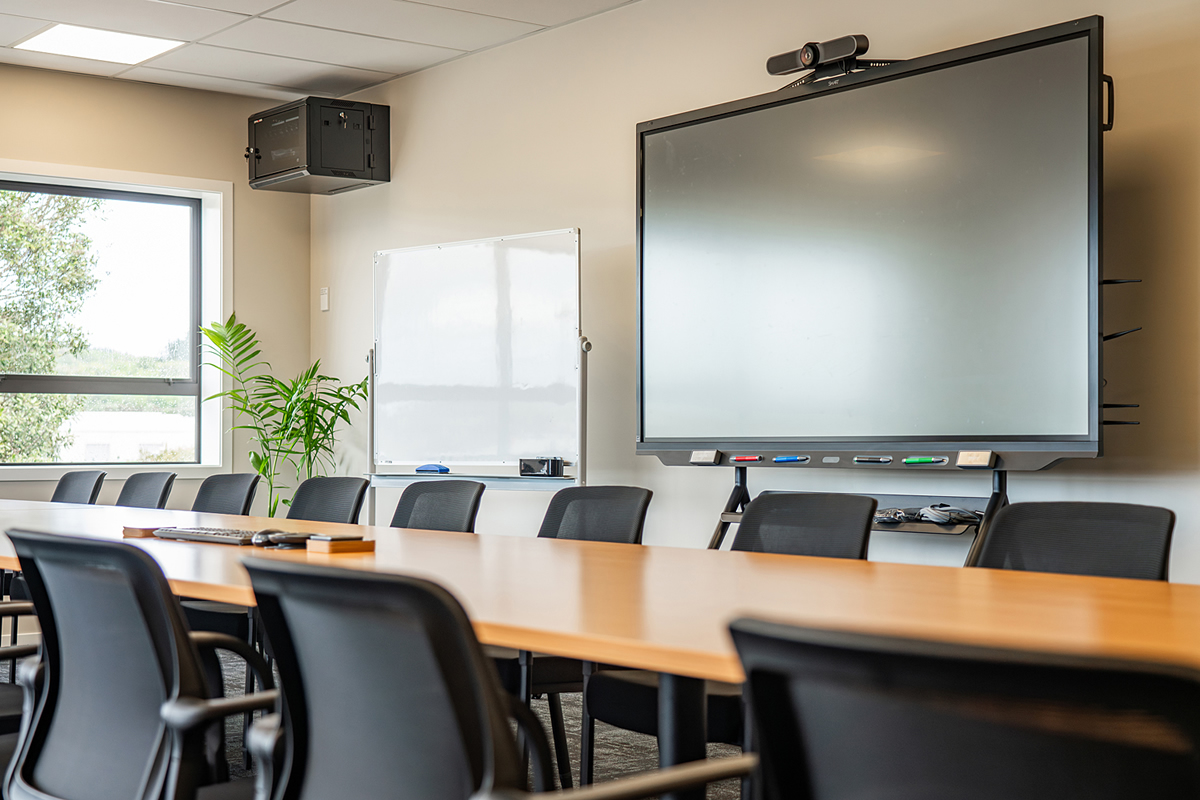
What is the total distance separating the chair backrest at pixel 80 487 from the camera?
243 inches

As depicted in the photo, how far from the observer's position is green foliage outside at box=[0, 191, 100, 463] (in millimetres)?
7172

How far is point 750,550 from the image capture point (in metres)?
3.45

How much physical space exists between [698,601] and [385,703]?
0.81 m

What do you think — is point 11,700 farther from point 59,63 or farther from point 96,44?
point 59,63

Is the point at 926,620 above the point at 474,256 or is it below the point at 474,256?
below

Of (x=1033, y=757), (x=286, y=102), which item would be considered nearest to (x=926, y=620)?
(x=1033, y=757)

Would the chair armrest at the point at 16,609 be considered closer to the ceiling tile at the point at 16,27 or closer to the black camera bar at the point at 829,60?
the black camera bar at the point at 829,60

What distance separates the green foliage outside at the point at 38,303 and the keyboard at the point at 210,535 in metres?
3.99

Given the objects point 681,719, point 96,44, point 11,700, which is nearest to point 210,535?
point 11,700

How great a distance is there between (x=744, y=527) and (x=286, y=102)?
5.46 meters

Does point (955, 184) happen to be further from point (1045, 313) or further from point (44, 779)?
point (44, 779)

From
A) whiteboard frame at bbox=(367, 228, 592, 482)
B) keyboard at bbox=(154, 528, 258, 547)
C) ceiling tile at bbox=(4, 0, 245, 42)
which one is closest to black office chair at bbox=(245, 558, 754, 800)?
keyboard at bbox=(154, 528, 258, 547)

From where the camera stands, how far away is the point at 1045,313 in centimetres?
408

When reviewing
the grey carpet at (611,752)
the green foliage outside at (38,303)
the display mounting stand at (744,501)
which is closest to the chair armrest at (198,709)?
the grey carpet at (611,752)
